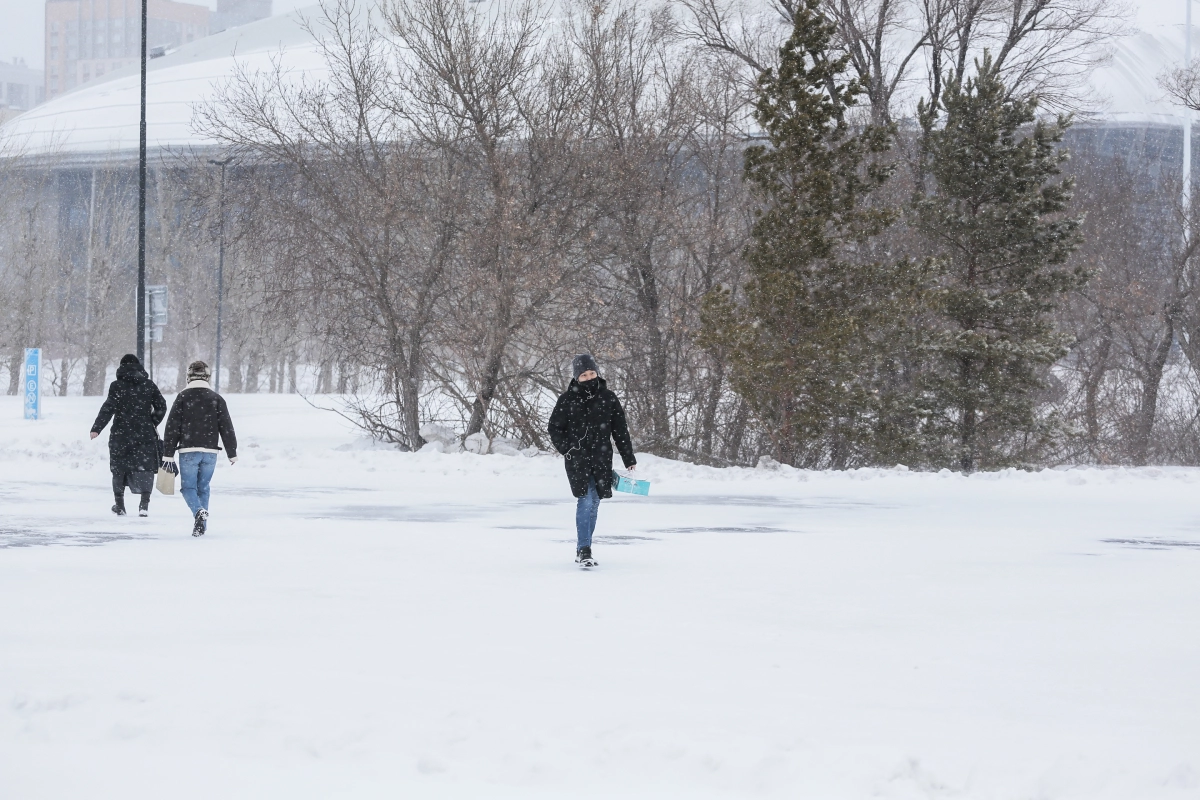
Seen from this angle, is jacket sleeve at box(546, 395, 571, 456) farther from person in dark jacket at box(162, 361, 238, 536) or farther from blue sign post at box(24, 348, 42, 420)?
blue sign post at box(24, 348, 42, 420)

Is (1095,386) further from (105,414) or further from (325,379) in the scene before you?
(325,379)

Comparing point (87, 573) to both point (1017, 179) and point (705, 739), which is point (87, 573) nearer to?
point (705, 739)

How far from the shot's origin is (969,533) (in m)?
14.0

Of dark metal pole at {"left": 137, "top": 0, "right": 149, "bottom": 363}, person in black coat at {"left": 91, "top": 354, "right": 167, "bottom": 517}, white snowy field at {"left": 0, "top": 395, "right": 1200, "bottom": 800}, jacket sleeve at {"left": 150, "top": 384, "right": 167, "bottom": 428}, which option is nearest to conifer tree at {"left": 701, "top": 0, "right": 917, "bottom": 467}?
white snowy field at {"left": 0, "top": 395, "right": 1200, "bottom": 800}

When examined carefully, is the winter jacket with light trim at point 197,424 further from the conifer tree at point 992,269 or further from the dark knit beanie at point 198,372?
the conifer tree at point 992,269

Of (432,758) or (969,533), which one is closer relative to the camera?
(432,758)

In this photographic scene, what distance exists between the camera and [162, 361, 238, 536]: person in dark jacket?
1306 centimetres

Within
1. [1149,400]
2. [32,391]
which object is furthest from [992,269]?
[32,391]

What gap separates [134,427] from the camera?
48.3 feet

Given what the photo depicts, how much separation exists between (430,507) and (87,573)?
6.54m

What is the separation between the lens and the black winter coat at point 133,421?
48.1 ft

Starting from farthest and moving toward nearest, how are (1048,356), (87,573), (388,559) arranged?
(1048,356)
(388,559)
(87,573)

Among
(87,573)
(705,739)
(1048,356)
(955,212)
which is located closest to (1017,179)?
(955,212)

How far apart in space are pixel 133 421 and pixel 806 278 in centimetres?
1195
